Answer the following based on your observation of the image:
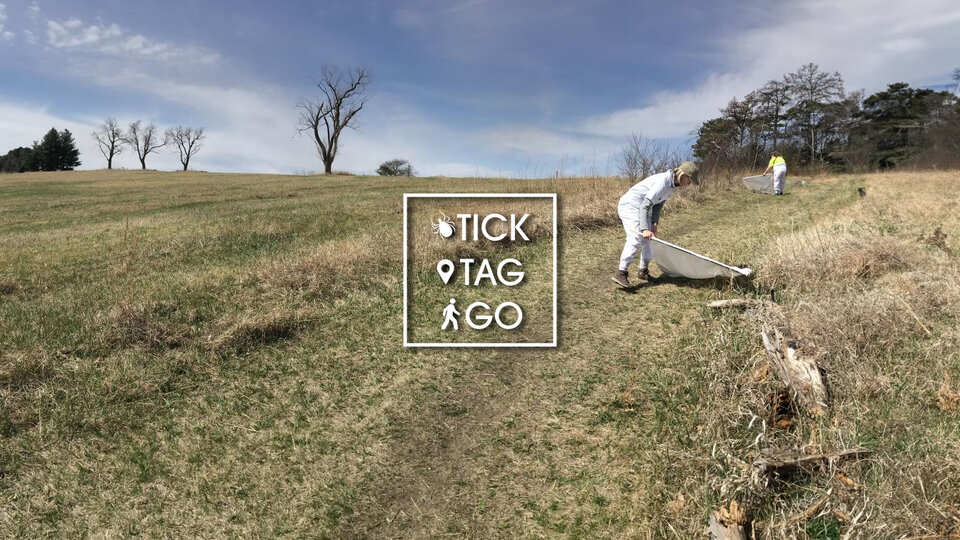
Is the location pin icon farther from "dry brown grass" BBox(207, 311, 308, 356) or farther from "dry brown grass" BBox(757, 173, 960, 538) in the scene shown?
"dry brown grass" BBox(757, 173, 960, 538)

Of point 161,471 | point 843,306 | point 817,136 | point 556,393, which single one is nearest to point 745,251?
point 843,306

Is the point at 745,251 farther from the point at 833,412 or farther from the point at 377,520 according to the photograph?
the point at 377,520

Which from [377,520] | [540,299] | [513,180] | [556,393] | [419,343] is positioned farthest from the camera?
[513,180]

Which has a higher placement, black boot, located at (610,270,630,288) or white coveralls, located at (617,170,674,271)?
white coveralls, located at (617,170,674,271)

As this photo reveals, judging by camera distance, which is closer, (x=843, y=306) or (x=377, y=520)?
(x=377, y=520)

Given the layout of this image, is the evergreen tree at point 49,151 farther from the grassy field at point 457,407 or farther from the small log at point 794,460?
the small log at point 794,460

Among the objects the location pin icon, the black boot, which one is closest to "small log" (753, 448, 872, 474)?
the black boot

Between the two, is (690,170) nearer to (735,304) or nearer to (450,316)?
(735,304)

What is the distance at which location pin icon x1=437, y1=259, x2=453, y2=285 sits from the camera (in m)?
7.80

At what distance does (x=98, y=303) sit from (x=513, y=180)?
16.9 meters

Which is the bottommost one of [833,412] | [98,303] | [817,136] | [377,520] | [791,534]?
[377,520]

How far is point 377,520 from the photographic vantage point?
3.28 meters
